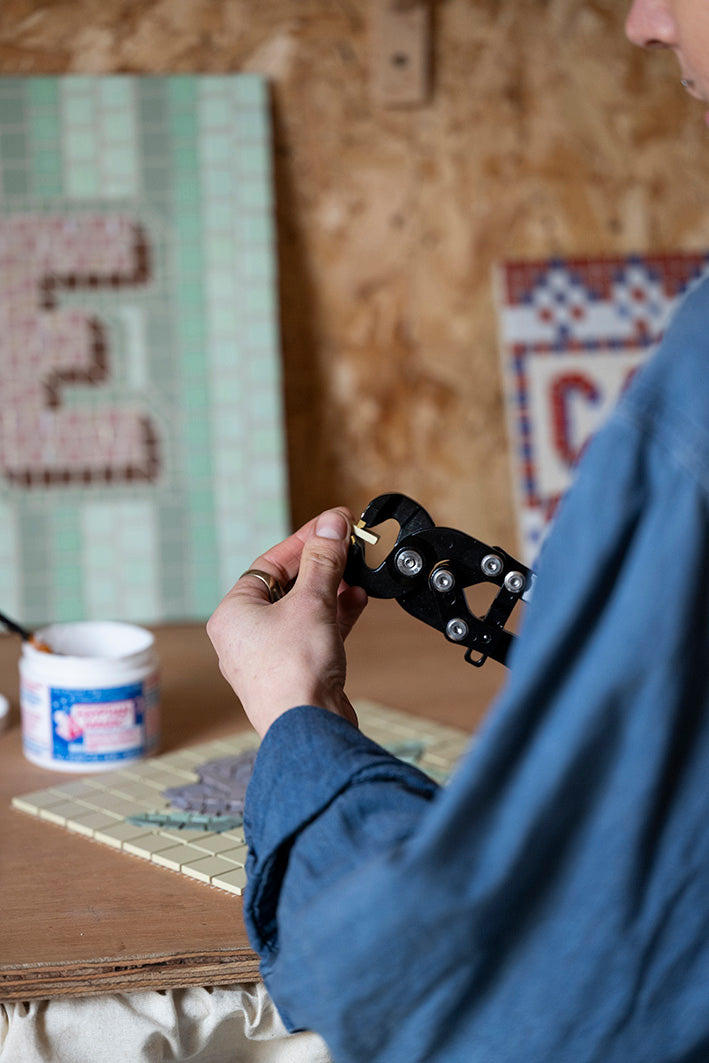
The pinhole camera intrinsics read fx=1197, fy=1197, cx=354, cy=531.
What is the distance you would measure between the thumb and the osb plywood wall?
3.68 feet

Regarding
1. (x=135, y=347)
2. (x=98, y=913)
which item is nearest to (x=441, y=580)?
(x=98, y=913)

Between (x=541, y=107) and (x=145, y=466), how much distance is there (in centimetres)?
84

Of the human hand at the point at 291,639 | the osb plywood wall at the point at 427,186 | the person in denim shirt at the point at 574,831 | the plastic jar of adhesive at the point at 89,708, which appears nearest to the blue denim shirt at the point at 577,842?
the person in denim shirt at the point at 574,831

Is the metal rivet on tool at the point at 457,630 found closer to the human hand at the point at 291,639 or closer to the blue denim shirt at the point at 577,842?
the human hand at the point at 291,639

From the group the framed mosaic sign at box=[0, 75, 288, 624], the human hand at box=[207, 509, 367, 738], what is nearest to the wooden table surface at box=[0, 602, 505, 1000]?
the human hand at box=[207, 509, 367, 738]

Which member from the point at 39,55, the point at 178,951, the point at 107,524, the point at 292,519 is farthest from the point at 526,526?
the point at 178,951

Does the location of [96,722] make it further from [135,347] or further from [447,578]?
[135,347]

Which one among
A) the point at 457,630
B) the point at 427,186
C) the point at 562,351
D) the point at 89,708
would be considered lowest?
the point at 89,708

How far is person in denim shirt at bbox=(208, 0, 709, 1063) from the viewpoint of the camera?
0.45 metres

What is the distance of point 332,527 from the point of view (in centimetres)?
79

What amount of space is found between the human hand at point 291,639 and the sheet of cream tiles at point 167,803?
24cm

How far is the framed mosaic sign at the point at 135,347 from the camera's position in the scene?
1740mm

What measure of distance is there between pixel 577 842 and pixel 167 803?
607 millimetres

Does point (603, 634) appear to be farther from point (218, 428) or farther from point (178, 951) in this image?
point (218, 428)
